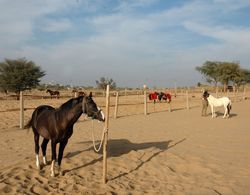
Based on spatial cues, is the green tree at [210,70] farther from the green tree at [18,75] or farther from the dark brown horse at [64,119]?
the dark brown horse at [64,119]

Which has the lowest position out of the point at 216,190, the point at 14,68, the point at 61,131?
the point at 216,190

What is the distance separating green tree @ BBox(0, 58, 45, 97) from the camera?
43.2 m

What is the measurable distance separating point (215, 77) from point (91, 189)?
228 ft

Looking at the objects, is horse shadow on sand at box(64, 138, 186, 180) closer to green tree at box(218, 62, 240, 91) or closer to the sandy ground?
the sandy ground

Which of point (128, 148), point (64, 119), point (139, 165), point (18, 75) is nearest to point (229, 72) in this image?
point (18, 75)

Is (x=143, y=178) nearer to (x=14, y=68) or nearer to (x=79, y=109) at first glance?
(x=79, y=109)

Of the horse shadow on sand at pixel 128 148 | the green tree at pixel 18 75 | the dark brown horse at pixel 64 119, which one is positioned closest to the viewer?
the dark brown horse at pixel 64 119

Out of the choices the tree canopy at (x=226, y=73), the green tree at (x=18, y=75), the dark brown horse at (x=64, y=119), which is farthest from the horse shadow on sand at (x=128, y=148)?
the tree canopy at (x=226, y=73)

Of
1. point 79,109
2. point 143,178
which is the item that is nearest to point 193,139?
point 143,178

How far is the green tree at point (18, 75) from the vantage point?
43.2 m

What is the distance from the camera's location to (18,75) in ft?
143

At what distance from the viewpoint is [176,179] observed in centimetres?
793

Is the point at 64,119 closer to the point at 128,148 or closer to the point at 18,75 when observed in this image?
the point at 128,148

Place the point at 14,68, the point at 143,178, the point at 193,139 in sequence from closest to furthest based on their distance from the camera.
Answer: the point at 143,178
the point at 193,139
the point at 14,68
